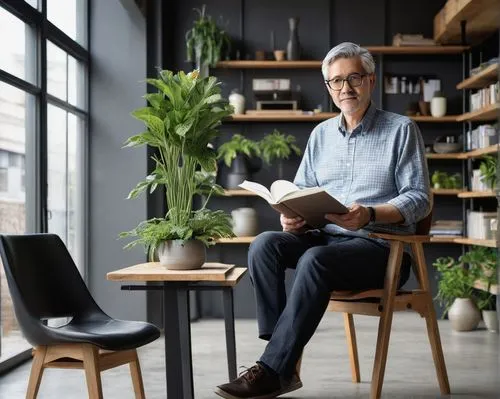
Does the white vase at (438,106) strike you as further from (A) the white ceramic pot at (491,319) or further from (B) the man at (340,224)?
(B) the man at (340,224)

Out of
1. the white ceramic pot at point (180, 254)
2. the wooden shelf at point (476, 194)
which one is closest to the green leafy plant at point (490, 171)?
the wooden shelf at point (476, 194)

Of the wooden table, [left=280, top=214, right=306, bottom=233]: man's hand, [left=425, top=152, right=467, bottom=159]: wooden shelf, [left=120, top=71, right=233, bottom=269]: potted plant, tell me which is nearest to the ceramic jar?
[left=425, top=152, right=467, bottom=159]: wooden shelf

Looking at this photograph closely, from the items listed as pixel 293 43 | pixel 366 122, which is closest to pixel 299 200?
pixel 366 122

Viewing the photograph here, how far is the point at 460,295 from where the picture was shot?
6.29 m

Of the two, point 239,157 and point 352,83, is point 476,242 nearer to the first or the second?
point 239,157

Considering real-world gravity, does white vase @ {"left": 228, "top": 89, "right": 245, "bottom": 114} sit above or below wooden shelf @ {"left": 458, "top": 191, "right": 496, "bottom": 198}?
above

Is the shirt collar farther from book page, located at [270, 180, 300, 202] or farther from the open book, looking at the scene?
book page, located at [270, 180, 300, 202]

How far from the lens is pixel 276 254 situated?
329 cm

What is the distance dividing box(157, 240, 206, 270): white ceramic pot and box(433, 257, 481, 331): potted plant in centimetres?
370

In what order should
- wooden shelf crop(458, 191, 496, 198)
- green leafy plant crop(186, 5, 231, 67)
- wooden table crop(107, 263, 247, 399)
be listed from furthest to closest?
green leafy plant crop(186, 5, 231, 67) < wooden shelf crop(458, 191, 496, 198) < wooden table crop(107, 263, 247, 399)

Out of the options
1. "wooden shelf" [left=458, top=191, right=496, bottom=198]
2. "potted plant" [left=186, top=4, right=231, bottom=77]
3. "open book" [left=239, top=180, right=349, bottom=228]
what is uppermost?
"potted plant" [left=186, top=4, right=231, bottom=77]

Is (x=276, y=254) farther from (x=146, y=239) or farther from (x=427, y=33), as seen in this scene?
(x=427, y=33)

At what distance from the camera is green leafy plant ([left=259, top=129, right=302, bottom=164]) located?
6.81m

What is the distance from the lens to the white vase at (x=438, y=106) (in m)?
6.97
